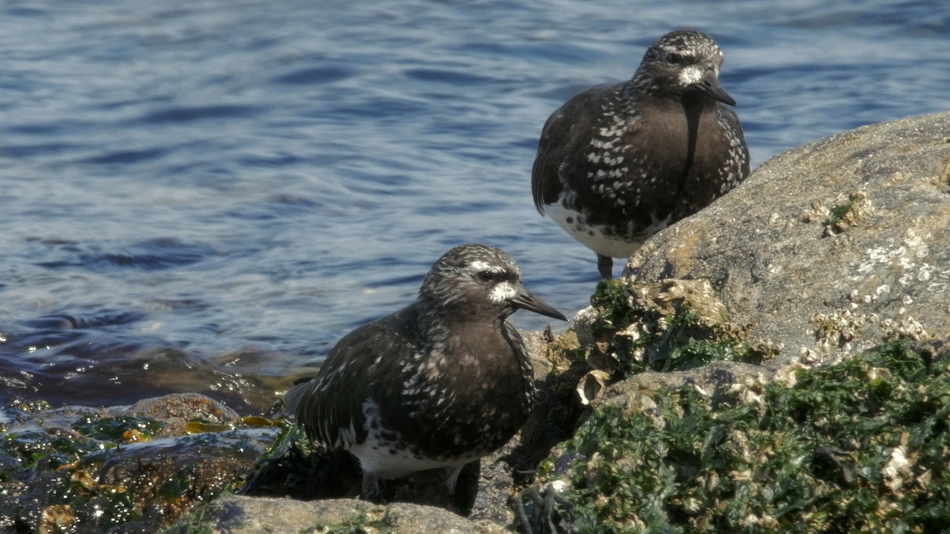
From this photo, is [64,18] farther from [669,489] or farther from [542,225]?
[669,489]

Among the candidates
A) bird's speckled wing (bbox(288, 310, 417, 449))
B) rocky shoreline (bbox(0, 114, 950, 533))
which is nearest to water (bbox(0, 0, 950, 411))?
rocky shoreline (bbox(0, 114, 950, 533))

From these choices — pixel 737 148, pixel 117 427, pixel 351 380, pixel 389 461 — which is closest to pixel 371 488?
pixel 389 461

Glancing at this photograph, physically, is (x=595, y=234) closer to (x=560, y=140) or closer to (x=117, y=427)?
(x=560, y=140)

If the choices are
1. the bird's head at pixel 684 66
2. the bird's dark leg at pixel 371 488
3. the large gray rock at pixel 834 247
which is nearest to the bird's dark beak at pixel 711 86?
the bird's head at pixel 684 66

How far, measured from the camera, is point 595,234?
6.07m

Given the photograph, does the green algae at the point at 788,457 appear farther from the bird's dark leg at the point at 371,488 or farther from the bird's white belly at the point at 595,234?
the bird's white belly at the point at 595,234

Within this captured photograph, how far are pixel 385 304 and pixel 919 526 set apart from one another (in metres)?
5.74

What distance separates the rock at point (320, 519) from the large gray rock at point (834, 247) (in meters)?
1.20

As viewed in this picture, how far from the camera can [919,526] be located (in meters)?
2.79

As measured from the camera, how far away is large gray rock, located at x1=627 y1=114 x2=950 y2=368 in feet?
12.2

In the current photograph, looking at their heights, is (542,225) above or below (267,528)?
below

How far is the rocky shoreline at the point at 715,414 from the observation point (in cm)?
299

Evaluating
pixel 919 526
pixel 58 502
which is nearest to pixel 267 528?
pixel 919 526

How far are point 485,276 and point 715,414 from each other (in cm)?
166
